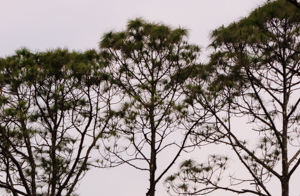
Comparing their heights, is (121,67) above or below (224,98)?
above

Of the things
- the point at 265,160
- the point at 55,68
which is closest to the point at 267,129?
the point at 265,160

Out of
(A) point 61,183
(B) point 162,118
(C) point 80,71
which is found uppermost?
(C) point 80,71

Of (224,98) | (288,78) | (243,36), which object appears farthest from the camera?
(224,98)

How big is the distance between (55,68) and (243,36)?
3.44 meters

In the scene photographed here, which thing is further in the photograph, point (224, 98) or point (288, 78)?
point (224, 98)

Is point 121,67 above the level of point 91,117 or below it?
above

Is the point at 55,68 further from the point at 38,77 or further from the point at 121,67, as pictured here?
the point at 121,67

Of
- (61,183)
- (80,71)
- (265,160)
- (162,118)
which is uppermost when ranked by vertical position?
(80,71)

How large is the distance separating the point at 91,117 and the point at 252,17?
3325 millimetres

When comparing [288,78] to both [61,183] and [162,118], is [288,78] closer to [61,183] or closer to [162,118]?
[162,118]

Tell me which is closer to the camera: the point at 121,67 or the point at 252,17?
the point at 252,17

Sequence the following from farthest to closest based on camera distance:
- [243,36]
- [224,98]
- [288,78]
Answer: [224,98] → [288,78] → [243,36]

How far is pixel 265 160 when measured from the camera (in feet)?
26.3

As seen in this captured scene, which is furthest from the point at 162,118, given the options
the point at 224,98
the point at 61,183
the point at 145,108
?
the point at 61,183
